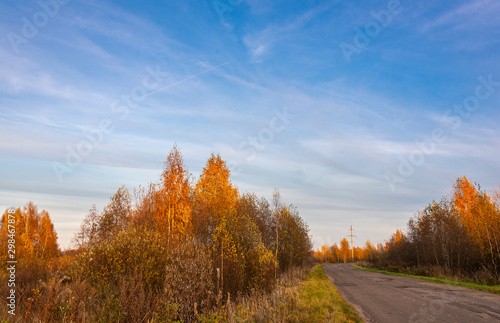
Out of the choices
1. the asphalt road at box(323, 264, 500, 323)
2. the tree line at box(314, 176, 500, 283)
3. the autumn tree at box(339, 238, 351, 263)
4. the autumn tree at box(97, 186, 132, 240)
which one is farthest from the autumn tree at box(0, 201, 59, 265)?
the autumn tree at box(339, 238, 351, 263)

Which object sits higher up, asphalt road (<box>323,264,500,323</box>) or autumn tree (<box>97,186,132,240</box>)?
autumn tree (<box>97,186,132,240</box>)

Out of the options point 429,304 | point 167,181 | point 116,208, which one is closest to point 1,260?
point 116,208

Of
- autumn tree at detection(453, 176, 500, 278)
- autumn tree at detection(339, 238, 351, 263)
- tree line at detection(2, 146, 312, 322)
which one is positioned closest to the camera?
tree line at detection(2, 146, 312, 322)

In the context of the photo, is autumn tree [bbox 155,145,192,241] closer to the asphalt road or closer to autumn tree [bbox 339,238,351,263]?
the asphalt road

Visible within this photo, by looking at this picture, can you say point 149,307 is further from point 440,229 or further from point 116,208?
point 440,229

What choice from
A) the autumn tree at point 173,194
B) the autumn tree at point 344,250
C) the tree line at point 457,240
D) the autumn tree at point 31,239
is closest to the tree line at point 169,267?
the autumn tree at point 173,194

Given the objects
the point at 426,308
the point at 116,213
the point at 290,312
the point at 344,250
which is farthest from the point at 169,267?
the point at 344,250

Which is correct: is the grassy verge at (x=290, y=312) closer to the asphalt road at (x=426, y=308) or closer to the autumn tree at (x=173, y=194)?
the asphalt road at (x=426, y=308)

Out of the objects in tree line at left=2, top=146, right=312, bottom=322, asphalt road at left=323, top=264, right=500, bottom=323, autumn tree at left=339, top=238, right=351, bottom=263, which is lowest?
autumn tree at left=339, top=238, right=351, bottom=263

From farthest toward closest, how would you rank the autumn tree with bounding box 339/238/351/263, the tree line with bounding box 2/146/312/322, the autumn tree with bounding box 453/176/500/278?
the autumn tree with bounding box 339/238/351/263, the autumn tree with bounding box 453/176/500/278, the tree line with bounding box 2/146/312/322

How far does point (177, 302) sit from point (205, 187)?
17586mm

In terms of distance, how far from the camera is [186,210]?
22.2 m

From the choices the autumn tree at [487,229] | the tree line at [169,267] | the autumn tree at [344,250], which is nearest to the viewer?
the tree line at [169,267]

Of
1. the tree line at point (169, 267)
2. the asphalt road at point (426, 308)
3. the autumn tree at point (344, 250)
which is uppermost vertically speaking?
the tree line at point (169, 267)
